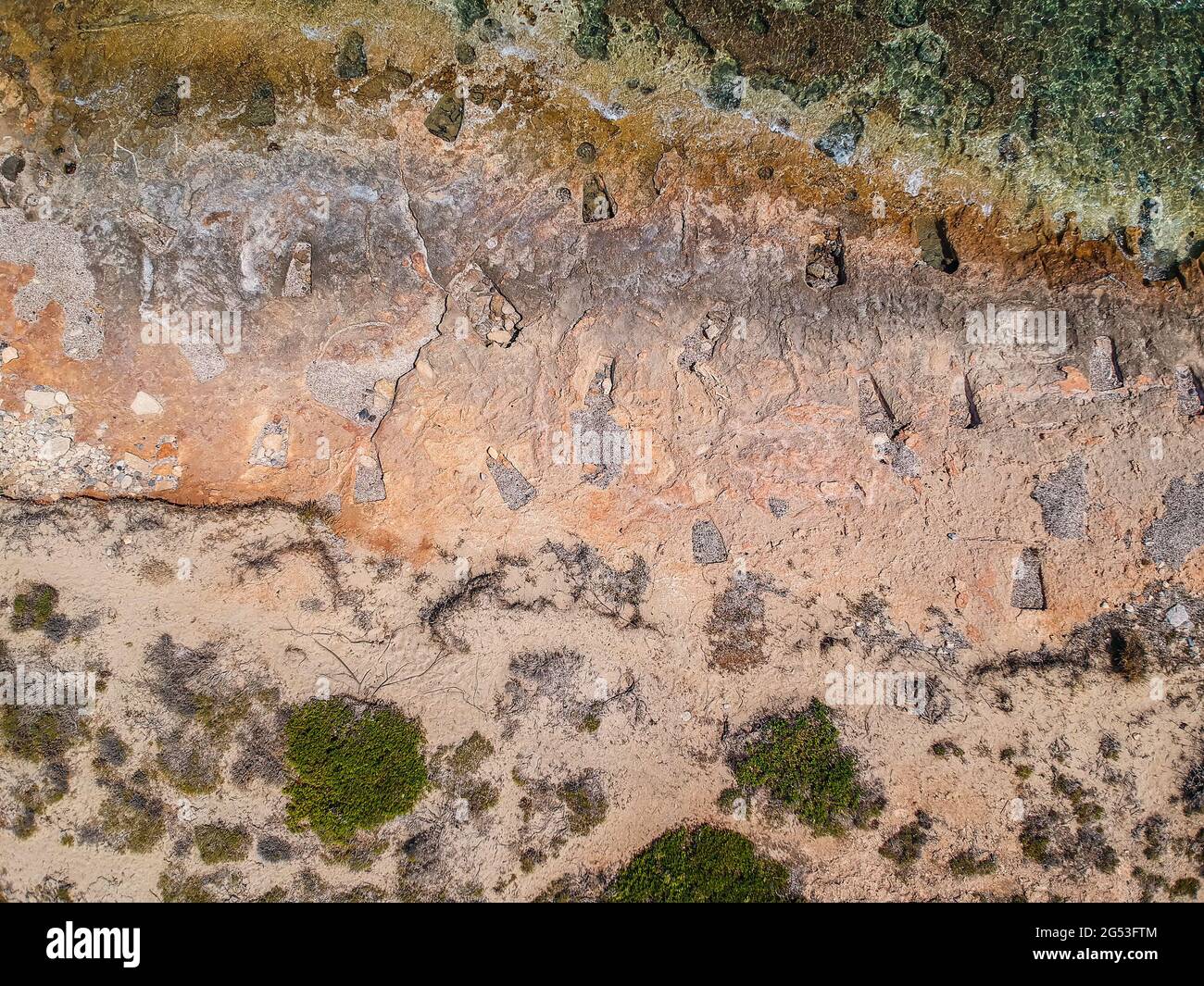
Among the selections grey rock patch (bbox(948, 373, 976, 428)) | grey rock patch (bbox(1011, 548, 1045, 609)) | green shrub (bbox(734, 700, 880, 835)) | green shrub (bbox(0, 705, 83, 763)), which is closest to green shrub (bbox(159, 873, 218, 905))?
green shrub (bbox(0, 705, 83, 763))

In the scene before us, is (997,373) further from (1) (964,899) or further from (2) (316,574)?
(2) (316,574)

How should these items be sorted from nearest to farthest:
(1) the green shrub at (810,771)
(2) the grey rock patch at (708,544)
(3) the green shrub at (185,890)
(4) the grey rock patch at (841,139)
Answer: (3) the green shrub at (185,890) → (1) the green shrub at (810,771) → (2) the grey rock patch at (708,544) → (4) the grey rock patch at (841,139)

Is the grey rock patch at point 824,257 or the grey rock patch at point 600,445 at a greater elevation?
the grey rock patch at point 824,257

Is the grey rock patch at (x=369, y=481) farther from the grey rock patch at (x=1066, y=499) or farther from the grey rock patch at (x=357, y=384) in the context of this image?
the grey rock patch at (x=1066, y=499)

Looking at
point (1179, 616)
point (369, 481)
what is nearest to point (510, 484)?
point (369, 481)

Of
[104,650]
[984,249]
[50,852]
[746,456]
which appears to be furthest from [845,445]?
[50,852]

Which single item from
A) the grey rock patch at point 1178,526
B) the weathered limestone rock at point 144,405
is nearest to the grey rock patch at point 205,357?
the weathered limestone rock at point 144,405

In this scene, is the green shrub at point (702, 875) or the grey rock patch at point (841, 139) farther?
the grey rock patch at point (841, 139)
